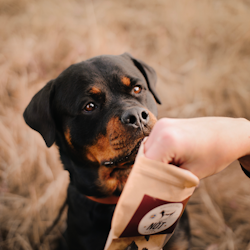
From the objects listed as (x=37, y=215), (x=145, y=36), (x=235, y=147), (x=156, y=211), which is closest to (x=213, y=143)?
(x=235, y=147)

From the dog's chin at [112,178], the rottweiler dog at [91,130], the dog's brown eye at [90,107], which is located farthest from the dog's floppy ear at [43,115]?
the dog's chin at [112,178]

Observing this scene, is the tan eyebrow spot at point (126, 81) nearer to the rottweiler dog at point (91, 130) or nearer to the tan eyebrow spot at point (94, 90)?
the rottweiler dog at point (91, 130)

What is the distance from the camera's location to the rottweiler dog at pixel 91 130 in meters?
1.51

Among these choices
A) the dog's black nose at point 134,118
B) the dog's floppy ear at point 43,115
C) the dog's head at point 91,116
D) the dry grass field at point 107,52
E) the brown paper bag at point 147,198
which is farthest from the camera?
the dry grass field at point 107,52

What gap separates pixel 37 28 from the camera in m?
3.29

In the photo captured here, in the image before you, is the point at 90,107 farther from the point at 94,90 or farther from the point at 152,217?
the point at 152,217

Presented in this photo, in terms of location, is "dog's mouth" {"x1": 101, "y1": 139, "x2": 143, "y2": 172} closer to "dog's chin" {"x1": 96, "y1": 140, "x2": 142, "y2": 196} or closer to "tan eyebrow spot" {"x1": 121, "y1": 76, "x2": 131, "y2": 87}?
"dog's chin" {"x1": 96, "y1": 140, "x2": 142, "y2": 196}

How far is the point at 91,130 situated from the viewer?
1522mm

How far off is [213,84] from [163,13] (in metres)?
1.36

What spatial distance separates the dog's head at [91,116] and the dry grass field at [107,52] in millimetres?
1467

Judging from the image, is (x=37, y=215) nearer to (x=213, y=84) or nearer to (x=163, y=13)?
(x=213, y=84)

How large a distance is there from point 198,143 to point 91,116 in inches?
36.4

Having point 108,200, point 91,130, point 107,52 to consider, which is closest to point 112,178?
point 108,200

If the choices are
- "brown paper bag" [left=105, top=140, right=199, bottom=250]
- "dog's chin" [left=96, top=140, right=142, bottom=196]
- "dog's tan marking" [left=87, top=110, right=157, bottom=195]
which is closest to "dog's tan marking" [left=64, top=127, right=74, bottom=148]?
"dog's tan marking" [left=87, top=110, right=157, bottom=195]
